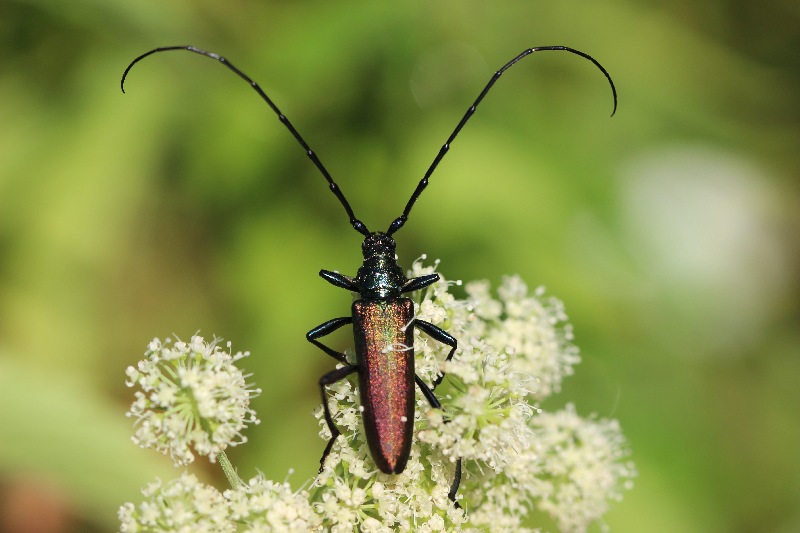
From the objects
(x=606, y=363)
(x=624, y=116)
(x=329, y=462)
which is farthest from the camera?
(x=624, y=116)

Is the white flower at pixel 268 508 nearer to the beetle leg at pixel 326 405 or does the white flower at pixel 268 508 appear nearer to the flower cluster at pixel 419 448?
the flower cluster at pixel 419 448

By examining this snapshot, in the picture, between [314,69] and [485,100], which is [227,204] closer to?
[314,69]

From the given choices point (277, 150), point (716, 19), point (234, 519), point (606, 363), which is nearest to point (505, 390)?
point (234, 519)

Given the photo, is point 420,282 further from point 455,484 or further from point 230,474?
point 230,474

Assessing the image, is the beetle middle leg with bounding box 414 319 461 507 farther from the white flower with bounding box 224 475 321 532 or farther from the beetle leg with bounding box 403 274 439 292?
the white flower with bounding box 224 475 321 532

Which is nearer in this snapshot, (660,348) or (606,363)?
(606,363)

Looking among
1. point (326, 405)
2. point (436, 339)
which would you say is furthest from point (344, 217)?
point (326, 405)

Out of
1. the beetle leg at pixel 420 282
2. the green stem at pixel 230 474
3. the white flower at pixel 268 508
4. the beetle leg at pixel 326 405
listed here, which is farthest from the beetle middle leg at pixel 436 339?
the green stem at pixel 230 474
